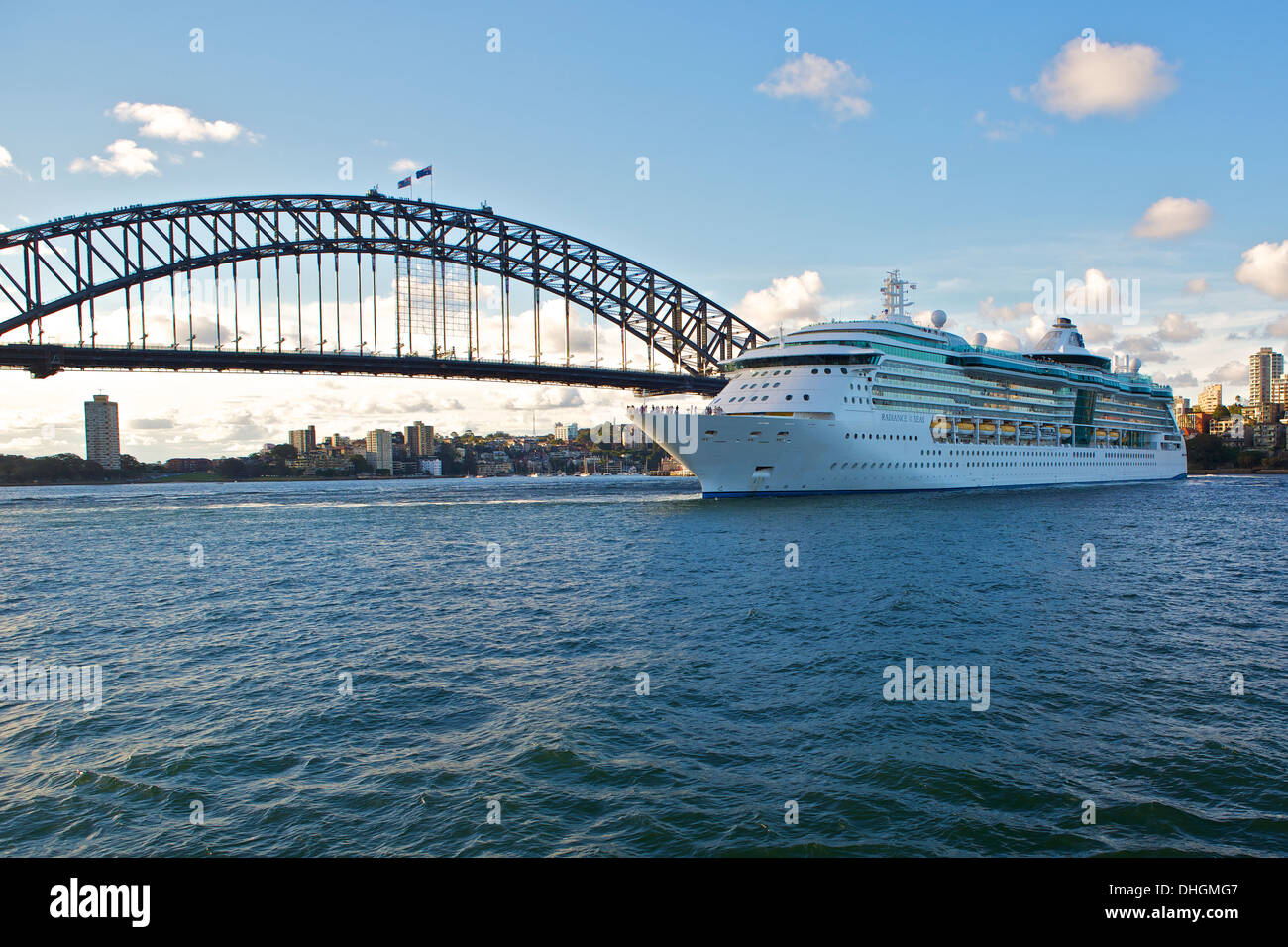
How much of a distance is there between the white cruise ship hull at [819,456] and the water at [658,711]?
24.1 metres

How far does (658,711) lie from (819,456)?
45.6 metres

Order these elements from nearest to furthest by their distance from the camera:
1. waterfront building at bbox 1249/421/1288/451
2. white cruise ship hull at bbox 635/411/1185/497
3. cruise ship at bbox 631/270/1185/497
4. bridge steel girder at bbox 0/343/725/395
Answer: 1. white cruise ship hull at bbox 635/411/1185/497
2. cruise ship at bbox 631/270/1185/497
3. bridge steel girder at bbox 0/343/725/395
4. waterfront building at bbox 1249/421/1288/451

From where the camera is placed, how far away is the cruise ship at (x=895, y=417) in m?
53.9

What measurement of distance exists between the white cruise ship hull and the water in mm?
24081

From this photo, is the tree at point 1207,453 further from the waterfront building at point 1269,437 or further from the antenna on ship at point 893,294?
the antenna on ship at point 893,294

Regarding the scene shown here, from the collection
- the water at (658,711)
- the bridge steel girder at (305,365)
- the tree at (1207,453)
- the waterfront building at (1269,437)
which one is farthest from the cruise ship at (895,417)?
the waterfront building at (1269,437)

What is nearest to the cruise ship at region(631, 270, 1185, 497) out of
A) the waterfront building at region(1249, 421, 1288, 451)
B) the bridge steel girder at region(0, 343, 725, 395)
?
the bridge steel girder at region(0, 343, 725, 395)

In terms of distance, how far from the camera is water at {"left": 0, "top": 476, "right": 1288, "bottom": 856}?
8711 mm

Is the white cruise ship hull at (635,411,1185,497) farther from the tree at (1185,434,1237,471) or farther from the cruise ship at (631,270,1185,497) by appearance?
the tree at (1185,434,1237,471)

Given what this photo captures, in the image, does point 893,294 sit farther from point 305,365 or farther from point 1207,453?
point 1207,453

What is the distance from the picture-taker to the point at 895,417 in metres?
61.9

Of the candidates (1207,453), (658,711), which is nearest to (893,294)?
(658,711)
